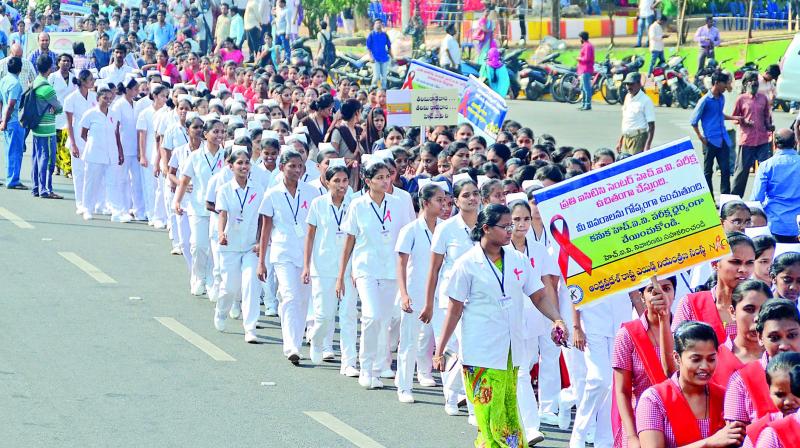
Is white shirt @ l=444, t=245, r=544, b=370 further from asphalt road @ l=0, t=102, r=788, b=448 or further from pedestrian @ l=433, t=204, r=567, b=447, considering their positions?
asphalt road @ l=0, t=102, r=788, b=448

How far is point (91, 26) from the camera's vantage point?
35.7 m

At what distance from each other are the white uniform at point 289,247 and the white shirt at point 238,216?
77 cm

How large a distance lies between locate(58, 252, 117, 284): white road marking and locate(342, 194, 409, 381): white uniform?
481 cm

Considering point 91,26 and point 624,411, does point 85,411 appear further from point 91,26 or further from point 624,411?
point 91,26

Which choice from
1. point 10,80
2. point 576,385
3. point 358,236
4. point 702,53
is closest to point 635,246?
point 576,385

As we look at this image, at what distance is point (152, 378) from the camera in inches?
468

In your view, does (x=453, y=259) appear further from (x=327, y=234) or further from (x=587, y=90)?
(x=587, y=90)

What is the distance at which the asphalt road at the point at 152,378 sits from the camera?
409 inches

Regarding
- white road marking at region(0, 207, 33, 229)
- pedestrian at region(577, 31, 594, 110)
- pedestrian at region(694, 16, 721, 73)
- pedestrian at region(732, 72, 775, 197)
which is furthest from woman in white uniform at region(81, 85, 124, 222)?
pedestrian at region(694, 16, 721, 73)

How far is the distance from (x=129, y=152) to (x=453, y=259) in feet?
34.2

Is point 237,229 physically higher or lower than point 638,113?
lower

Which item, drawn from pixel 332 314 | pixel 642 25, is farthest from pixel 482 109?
pixel 642 25

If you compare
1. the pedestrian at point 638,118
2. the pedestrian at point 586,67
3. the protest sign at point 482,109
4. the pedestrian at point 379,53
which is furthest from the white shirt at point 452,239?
the pedestrian at point 379,53

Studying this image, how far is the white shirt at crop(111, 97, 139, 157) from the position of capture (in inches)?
794
